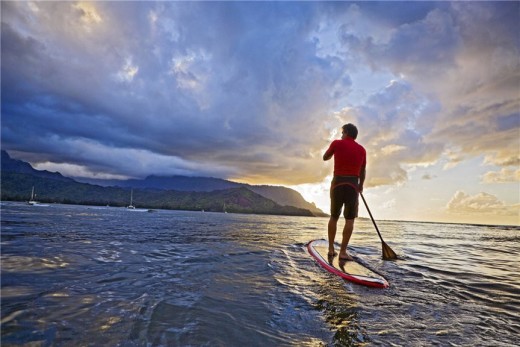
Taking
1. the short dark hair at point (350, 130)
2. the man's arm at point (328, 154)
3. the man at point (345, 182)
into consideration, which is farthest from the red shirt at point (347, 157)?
the short dark hair at point (350, 130)

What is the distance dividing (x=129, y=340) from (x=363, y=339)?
2879 mm

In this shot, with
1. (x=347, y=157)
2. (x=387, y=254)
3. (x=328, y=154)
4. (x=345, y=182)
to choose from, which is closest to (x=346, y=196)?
(x=345, y=182)

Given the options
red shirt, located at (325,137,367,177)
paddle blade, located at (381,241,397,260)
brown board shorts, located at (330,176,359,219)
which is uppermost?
red shirt, located at (325,137,367,177)

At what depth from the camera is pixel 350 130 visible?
359 inches

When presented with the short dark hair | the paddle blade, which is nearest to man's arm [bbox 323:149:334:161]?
the short dark hair

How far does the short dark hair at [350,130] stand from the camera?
909cm

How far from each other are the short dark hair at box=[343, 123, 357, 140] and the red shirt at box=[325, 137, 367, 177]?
0.93 ft

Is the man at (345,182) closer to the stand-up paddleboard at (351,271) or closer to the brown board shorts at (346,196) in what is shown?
the brown board shorts at (346,196)

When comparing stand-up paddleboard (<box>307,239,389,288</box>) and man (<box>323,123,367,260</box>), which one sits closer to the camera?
stand-up paddleboard (<box>307,239,389,288</box>)

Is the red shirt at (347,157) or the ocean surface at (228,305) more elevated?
the red shirt at (347,157)

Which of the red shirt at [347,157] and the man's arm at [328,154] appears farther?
the man's arm at [328,154]

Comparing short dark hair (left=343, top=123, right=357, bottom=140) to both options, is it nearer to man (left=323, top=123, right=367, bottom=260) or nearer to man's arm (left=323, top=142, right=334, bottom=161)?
man (left=323, top=123, right=367, bottom=260)

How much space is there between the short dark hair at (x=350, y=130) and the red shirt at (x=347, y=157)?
0.28 metres

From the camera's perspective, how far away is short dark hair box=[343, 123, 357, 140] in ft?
29.8
